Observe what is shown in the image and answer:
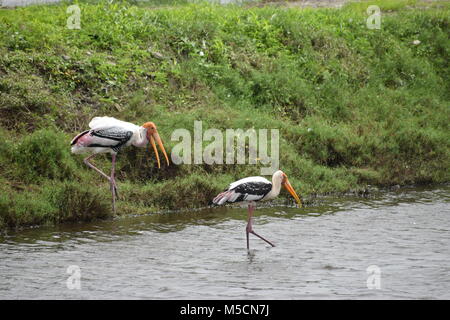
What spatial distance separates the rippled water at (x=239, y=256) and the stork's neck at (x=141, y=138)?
3.70ft

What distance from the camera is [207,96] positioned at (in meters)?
14.8

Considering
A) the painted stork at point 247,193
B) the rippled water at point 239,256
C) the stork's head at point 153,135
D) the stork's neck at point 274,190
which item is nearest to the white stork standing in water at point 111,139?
the stork's head at point 153,135

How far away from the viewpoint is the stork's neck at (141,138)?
11.9m

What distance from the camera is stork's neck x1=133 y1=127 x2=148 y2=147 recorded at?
39.1 ft

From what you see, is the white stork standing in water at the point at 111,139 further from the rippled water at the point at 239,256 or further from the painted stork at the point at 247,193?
the painted stork at the point at 247,193

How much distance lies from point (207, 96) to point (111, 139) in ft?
11.4

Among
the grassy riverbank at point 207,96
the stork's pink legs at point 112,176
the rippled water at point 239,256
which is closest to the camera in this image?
the rippled water at point 239,256

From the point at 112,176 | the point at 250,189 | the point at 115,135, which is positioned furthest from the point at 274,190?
the point at 115,135

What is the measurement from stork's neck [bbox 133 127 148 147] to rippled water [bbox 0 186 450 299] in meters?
1.13

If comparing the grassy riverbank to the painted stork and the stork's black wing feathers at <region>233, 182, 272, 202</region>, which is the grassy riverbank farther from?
the stork's black wing feathers at <region>233, 182, 272, 202</region>

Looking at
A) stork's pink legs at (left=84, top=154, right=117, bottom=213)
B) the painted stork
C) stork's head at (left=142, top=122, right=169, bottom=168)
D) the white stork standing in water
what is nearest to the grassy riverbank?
stork's pink legs at (left=84, top=154, right=117, bottom=213)

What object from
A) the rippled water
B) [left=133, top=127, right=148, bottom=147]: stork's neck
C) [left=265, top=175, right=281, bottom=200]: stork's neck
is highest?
[left=133, top=127, right=148, bottom=147]: stork's neck
